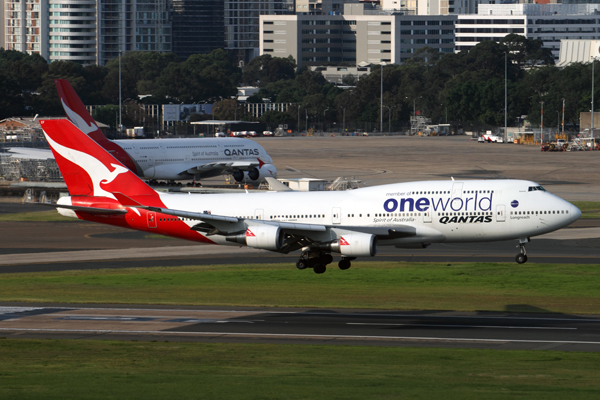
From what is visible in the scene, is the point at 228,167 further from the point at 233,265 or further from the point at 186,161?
the point at 233,265

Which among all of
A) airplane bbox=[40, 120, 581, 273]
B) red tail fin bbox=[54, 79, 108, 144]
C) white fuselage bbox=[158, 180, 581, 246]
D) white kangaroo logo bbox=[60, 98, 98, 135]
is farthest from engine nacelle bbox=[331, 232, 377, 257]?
red tail fin bbox=[54, 79, 108, 144]

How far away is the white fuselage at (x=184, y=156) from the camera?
454 ft

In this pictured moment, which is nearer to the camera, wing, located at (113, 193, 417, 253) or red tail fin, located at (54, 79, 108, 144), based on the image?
wing, located at (113, 193, 417, 253)

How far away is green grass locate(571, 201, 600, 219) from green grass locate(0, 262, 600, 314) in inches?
1322

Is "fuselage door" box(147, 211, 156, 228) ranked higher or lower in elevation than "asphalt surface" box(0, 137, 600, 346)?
higher

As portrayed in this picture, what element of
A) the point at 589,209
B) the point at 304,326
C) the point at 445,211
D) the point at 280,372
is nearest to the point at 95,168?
the point at 304,326

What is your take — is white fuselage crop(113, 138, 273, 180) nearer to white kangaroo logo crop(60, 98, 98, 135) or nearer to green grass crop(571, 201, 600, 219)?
white kangaroo logo crop(60, 98, 98, 135)

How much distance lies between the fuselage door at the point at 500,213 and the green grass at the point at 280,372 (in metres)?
12.4

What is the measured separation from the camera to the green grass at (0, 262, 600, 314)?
6488cm

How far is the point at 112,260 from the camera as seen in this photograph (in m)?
86.4

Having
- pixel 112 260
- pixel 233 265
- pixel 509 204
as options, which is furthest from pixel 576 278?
pixel 112 260

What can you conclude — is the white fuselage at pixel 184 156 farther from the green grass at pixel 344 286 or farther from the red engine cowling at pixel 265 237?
the red engine cowling at pixel 265 237

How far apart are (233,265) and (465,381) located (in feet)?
146

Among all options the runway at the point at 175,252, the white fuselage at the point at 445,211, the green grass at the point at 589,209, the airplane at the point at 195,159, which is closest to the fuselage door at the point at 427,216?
the white fuselage at the point at 445,211
